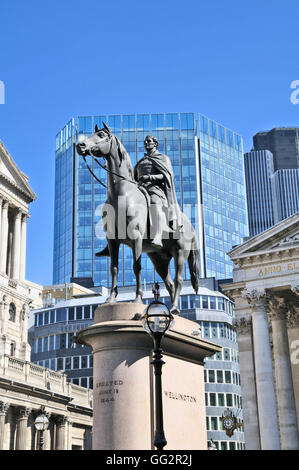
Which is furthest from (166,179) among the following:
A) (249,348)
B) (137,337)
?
(249,348)

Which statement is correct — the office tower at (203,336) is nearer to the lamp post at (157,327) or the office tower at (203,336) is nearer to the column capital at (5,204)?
the column capital at (5,204)

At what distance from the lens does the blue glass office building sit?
151000 millimetres

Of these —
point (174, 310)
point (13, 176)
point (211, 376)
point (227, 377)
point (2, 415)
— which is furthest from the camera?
point (227, 377)

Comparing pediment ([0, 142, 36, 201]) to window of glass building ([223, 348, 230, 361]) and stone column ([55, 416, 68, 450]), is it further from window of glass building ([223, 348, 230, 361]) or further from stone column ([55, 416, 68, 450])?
window of glass building ([223, 348, 230, 361])

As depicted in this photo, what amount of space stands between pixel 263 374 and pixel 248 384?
6.05 metres

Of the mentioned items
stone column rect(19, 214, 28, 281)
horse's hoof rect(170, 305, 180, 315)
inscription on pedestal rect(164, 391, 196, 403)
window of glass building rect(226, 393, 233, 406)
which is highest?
stone column rect(19, 214, 28, 281)

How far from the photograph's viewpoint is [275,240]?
5188cm

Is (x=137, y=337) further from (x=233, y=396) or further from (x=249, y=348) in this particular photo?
(x=233, y=396)

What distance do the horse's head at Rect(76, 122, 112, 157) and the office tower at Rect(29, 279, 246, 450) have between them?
242 feet

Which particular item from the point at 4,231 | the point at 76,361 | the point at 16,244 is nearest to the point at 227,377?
the point at 76,361

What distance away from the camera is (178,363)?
1262 centimetres

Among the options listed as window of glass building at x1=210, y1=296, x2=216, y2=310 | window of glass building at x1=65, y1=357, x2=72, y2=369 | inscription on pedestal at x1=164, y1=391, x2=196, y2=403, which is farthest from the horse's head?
window of glass building at x1=210, y1=296, x2=216, y2=310

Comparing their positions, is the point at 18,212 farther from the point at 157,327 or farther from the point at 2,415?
the point at 157,327

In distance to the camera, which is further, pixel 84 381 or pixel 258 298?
pixel 84 381
